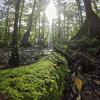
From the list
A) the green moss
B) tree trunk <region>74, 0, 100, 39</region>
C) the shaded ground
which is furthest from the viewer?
tree trunk <region>74, 0, 100, 39</region>

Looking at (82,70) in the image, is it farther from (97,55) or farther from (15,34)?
(15,34)

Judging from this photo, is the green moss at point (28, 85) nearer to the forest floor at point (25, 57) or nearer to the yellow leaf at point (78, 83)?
the yellow leaf at point (78, 83)

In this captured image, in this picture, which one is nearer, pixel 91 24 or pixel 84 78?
pixel 84 78

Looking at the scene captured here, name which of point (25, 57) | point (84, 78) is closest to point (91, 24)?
point (25, 57)

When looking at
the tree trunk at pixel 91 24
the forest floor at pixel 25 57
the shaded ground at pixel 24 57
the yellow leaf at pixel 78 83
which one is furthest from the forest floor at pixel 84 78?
the tree trunk at pixel 91 24

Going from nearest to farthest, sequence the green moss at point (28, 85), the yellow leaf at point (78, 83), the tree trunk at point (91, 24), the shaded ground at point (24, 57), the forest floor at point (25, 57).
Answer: the green moss at point (28, 85)
the yellow leaf at point (78, 83)
the forest floor at point (25, 57)
the shaded ground at point (24, 57)
the tree trunk at point (91, 24)

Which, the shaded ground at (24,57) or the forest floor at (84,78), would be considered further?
the shaded ground at (24,57)

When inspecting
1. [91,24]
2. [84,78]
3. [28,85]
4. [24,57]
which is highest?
[91,24]

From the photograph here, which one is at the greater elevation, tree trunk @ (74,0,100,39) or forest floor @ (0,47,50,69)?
tree trunk @ (74,0,100,39)

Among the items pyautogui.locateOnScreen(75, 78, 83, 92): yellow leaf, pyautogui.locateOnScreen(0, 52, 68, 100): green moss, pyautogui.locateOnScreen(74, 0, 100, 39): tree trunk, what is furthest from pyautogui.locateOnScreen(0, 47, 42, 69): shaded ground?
pyautogui.locateOnScreen(0, 52, 68, 100): green moss

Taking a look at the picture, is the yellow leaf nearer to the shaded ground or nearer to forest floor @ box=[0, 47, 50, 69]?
forest floor @ box=[0, 47, 50, 69]

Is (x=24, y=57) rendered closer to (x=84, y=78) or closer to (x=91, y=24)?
(x=91, y=24)

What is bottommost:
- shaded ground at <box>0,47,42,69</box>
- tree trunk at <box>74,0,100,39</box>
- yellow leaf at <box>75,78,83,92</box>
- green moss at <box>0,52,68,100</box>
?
shaded ground at <box>0,47,42,69</box>

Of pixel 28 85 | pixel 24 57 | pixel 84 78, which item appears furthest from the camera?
pixel 24 57
